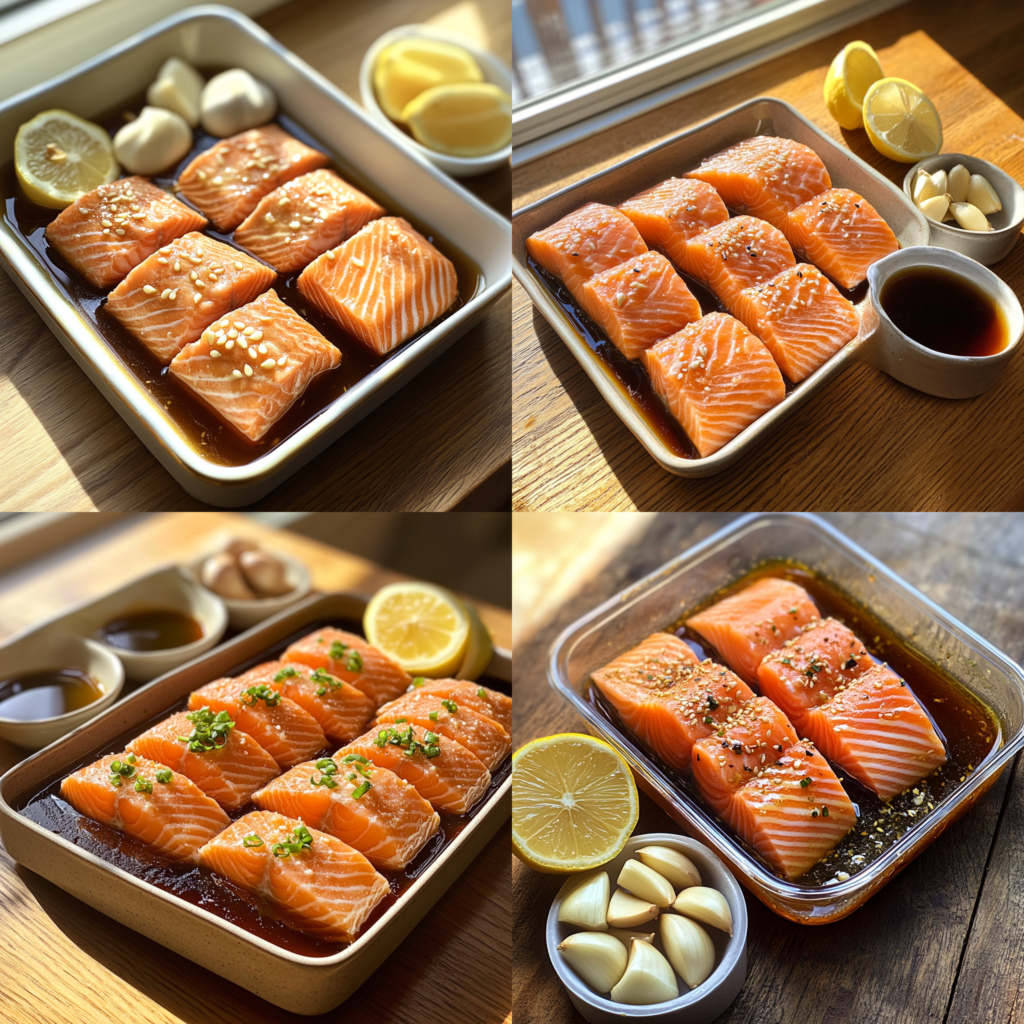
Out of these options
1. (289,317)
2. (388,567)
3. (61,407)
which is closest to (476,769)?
(388,567)

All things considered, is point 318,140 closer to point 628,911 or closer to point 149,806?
point 149,806

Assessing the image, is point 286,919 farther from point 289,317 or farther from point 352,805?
point 289,317

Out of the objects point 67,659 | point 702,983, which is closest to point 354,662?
point 67,659

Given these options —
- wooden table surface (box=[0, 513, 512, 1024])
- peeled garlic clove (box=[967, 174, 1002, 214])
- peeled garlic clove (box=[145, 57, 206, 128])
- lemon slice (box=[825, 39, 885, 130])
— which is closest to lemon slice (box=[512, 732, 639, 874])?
wooden table surface (box=[0, 513, 512, 1024])

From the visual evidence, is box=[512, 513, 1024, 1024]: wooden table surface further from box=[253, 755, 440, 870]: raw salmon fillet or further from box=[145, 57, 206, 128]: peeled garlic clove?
box=[145, 57, 206, 128]: peeled garlic clove

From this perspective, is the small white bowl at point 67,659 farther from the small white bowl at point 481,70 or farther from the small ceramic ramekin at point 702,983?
the small white bowl at point 481,70

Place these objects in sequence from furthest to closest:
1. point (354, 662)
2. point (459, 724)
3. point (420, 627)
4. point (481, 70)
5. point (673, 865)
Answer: point (481, 70) → point (420, 627) → point (354, 662) → point (459, 724) → point (673, 865)
